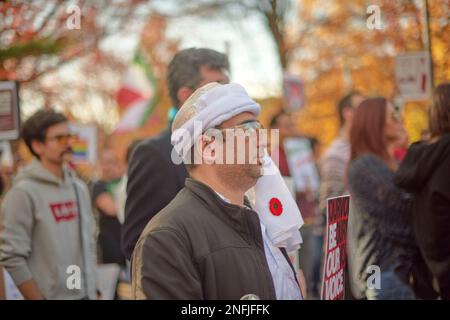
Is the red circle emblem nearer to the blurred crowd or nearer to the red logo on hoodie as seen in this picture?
the blurred crowd

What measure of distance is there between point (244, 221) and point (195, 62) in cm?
166

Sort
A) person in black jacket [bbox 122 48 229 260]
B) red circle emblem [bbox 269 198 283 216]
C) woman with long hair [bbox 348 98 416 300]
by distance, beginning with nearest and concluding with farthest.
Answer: red circle emblem [bbox 269 198 283 216] < person in black jacket [bbox 122 48 229 260] < woman with long hair [bbox 348 98 416 300]

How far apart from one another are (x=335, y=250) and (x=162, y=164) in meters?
1.37

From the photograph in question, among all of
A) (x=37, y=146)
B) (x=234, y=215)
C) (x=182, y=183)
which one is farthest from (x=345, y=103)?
(x=234, y=215)

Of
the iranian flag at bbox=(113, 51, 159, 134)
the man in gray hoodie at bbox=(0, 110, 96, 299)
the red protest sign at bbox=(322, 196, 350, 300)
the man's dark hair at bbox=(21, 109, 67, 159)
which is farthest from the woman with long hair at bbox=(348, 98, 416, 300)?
the iranian flag at bbox=(113, 51, 159, 134)

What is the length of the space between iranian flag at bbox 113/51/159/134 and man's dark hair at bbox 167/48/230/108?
568 inches

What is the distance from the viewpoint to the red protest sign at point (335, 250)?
2.97m

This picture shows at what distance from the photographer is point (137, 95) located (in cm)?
1905

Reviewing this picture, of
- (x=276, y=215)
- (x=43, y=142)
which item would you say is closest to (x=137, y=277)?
(x=276, y=215)

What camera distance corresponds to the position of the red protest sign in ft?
9.76

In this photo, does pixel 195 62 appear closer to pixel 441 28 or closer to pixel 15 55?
pixel 15 55

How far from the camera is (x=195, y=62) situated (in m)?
4.29

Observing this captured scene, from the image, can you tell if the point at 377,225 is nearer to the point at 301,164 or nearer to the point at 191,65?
the point at 191,65
